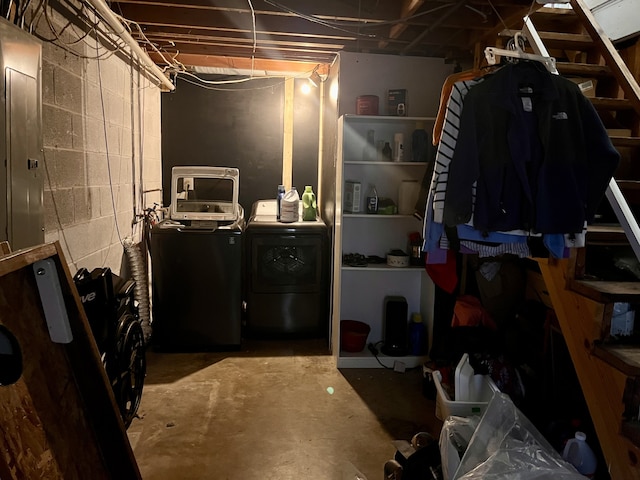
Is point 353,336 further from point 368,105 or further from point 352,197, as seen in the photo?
point 368,105

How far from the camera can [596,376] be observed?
6.02ft

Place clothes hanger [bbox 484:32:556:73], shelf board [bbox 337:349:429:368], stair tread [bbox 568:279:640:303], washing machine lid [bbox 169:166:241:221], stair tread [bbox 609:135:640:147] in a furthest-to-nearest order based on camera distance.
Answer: washing machine lid [bbox 169:166:241:221] → shelf board [bbox 337:349:429:368] → stair tread [bbox 609:135:640:147] → clothes hanger [bbox 484:32:556:73] → stair tread [bbox 568:279:640:303]

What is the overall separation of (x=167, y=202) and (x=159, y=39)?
5.91 ft

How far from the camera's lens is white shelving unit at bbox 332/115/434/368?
11.2ft

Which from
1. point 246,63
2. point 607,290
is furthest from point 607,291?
point 246,63

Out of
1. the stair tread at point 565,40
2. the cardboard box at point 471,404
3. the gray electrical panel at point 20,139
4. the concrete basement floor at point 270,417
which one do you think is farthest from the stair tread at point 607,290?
the gray electrical panel at point 20,139

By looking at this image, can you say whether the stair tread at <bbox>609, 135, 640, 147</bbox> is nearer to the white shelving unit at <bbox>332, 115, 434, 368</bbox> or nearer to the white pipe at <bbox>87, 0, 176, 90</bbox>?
the white shelving unit at <bbox>332, 115, 434, 368</bbox>

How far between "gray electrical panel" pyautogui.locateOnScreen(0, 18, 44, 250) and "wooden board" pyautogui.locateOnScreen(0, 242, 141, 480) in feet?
1.37

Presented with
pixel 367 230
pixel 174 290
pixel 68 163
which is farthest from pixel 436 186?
pixel 174 290

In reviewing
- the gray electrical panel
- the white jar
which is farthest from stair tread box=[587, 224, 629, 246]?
the gray electrical panel

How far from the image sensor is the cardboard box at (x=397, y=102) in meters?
3.42

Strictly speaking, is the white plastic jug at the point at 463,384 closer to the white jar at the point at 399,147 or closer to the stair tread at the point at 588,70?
the white jar at the point at 399,147

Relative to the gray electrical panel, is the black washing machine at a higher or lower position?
lower

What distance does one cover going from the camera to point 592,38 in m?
2.71
